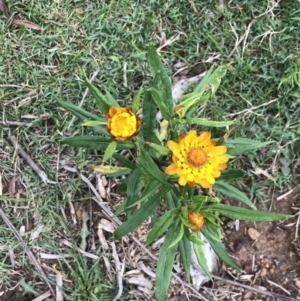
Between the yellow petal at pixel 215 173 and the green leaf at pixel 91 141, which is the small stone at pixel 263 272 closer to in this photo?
the yellow petal at pixel 215 173

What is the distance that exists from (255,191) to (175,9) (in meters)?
1.13

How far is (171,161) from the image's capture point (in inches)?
84.4

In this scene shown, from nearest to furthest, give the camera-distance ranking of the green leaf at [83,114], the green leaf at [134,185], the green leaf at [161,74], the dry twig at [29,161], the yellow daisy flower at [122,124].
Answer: the yellow daisy flower at [122,124]
the green leaf at [161,74]
the green leaf at [134,185]
the green leaf at [83,114]
the dry twig at [29,161]

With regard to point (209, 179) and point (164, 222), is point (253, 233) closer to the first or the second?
point (164, 222)

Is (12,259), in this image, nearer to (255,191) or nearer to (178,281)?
(178,281)

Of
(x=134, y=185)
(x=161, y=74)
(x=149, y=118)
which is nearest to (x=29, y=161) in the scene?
(x=134, y=185)

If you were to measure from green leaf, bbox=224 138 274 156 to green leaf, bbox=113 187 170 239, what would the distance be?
0.34m

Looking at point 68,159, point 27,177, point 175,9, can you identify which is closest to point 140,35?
point 175,9

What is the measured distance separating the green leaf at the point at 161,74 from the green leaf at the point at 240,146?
1.13 feet

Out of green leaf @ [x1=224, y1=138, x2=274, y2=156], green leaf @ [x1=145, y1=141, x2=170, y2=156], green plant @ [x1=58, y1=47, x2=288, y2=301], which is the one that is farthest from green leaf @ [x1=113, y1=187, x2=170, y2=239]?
green leaf @ [x1=224, y1=138, x2=274, y2=156]

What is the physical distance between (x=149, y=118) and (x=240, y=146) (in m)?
0.46

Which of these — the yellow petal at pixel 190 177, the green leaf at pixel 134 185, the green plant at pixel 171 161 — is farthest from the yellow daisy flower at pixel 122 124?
the green leaf at pixel 134 185

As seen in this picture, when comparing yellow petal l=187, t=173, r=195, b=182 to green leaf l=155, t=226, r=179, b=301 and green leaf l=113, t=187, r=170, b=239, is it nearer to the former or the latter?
green leaf l=113, t=187, r=170, b=239

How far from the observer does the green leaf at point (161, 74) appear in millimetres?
2115
